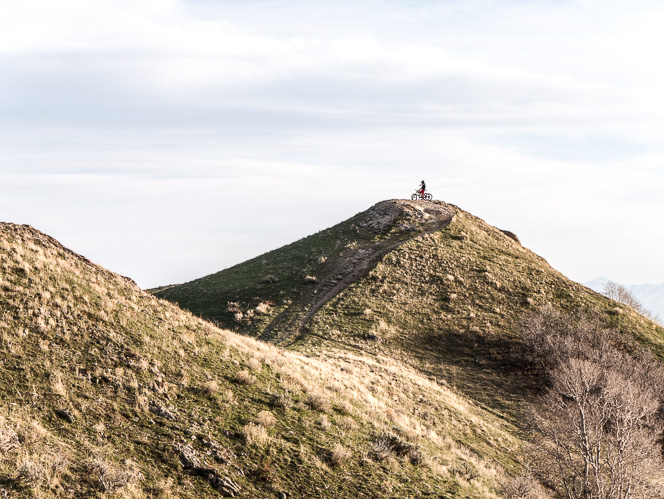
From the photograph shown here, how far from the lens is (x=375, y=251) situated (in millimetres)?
61781

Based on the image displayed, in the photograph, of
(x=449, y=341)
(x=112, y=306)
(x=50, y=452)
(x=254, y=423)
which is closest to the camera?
(x=50, y=452)

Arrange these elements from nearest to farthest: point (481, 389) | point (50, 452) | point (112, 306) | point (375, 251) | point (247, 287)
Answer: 1. point (50, 452)
2. point (112, 306)
3. point (481, 389)
4. point (247, 287)
5. point (375, 251)

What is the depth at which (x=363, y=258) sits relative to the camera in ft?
199

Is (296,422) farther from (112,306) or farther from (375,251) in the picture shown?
(375,251)

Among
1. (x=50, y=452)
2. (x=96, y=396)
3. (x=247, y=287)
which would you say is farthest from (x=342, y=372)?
(x=247, y=287)

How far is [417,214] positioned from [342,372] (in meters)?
40.1

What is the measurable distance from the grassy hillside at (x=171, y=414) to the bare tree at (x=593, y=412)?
146 inches

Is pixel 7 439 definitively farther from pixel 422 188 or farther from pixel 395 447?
pixel 422 188

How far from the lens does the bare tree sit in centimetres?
2447

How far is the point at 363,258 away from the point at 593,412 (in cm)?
3527

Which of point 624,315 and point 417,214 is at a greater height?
point 417,214

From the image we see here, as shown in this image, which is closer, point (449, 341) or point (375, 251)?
point (449, 341)

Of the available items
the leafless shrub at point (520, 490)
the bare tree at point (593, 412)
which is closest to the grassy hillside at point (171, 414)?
the leafless shrub at point (520, 490)

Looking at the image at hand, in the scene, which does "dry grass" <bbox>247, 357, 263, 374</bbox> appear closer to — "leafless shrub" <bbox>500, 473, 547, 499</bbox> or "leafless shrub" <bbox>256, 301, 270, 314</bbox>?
"leafless shrub" <bbox>500, 473, 547, 499</bbox>
